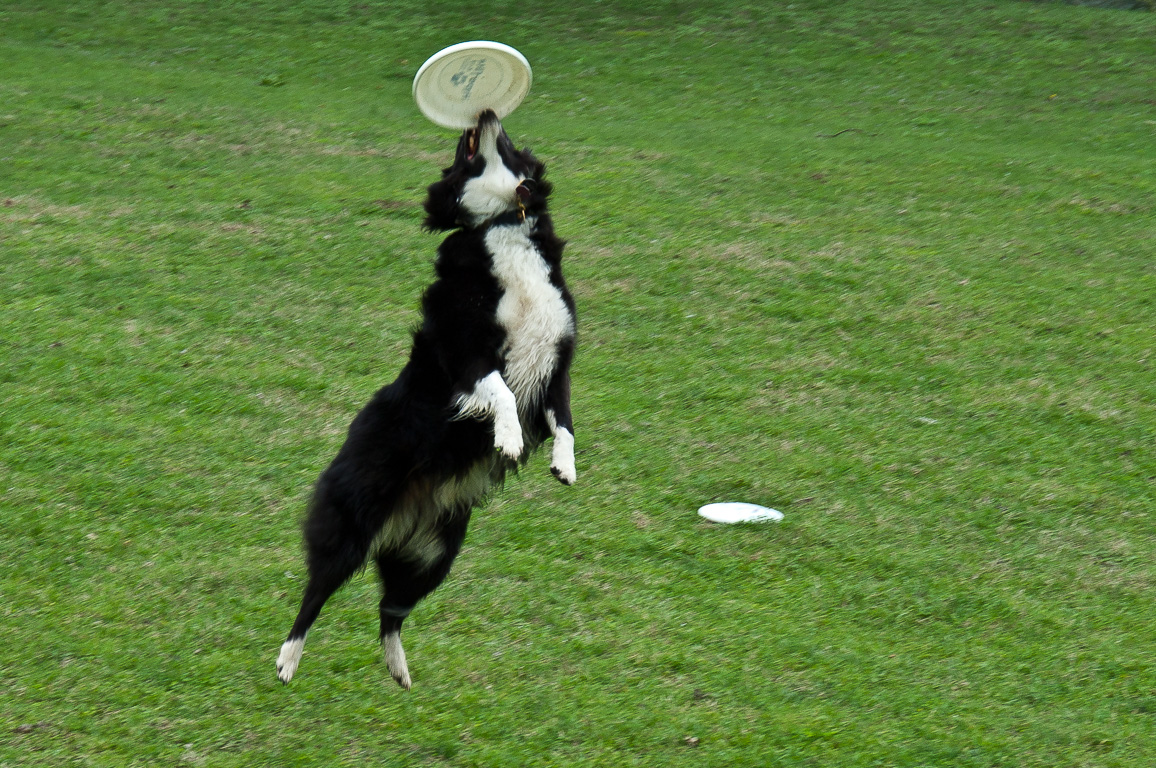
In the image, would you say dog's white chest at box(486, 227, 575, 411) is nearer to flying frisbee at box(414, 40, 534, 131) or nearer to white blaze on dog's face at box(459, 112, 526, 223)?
white blaze on dog's face at box(459, 112, 526, 223)

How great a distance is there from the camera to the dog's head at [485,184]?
12.2 feet

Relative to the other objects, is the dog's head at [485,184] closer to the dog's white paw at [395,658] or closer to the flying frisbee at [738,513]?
the dog's white paw at [395,658]

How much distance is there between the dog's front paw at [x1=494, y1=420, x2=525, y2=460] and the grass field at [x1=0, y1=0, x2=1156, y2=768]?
131 cm

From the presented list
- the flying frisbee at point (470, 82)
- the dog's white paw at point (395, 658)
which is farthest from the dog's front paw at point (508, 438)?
the dog's white paw at point (395, 658)

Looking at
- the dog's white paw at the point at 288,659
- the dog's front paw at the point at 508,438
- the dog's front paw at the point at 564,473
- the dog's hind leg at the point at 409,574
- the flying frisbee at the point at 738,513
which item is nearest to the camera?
the dog's front paw at the point at 508,438

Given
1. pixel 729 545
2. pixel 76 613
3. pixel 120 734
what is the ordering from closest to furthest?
pixel 120 734 → pixel 76 613 → pixel 729 545

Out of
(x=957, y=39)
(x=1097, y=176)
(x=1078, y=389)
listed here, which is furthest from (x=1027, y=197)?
(x=957, y=39)

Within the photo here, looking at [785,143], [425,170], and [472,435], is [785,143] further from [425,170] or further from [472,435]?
[472,435]

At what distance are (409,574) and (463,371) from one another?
36.6 inches

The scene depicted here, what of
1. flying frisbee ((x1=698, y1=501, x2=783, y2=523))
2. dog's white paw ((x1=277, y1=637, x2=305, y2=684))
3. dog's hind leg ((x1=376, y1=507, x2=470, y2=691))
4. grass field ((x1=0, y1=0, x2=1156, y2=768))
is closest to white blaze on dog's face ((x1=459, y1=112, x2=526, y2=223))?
dog's hind leg ((x1=376, y1=507, x2=470, y2=691))

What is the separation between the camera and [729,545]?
5.61 metres

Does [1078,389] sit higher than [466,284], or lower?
lower

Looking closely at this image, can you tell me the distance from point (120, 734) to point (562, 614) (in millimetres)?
1805

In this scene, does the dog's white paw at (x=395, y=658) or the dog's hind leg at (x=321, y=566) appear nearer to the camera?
the dog's hind leg at (x=321, y=566)
